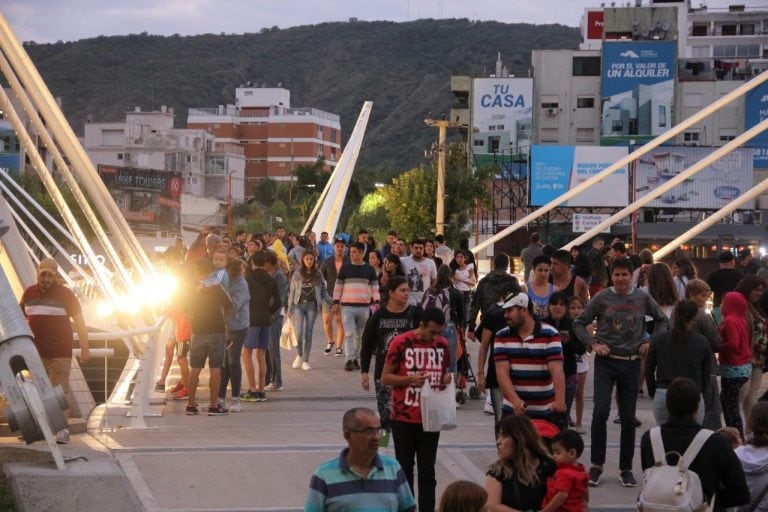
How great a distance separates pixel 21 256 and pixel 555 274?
5331 millimetres

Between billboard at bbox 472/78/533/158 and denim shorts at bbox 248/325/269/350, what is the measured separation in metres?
75.7

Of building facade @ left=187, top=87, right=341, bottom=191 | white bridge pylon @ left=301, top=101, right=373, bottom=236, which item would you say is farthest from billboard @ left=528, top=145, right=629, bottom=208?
building facade @ left=187, top=87, right=341, bottom=191

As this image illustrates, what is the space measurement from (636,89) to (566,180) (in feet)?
82.4

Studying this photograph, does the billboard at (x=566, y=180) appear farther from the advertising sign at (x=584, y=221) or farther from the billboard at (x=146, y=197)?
the billboard at (x=146, y=197)

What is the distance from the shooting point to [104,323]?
1555cm

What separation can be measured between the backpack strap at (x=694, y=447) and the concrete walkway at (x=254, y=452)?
260 cm

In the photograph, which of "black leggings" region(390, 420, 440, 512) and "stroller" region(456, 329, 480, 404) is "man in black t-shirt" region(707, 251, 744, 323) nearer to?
"stroller" region(456, 329, 480, 404)

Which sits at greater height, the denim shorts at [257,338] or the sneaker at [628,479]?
the denim shorts at [257,338]

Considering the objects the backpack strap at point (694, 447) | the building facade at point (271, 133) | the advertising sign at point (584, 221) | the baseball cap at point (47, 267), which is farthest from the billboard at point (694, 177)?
the building facade at point (271, 133)

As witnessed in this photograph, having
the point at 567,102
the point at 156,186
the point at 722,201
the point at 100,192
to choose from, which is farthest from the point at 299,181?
the point at 100,192

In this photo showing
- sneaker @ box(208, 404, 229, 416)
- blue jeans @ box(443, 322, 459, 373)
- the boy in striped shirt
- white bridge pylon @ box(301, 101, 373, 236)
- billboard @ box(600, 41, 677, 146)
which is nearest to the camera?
blue jeans @ box(443, 322, 459, 373)

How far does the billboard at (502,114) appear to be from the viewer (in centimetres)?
9150

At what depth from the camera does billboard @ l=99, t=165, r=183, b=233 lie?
106 meters

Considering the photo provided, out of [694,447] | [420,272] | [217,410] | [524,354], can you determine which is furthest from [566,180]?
[694,447]
